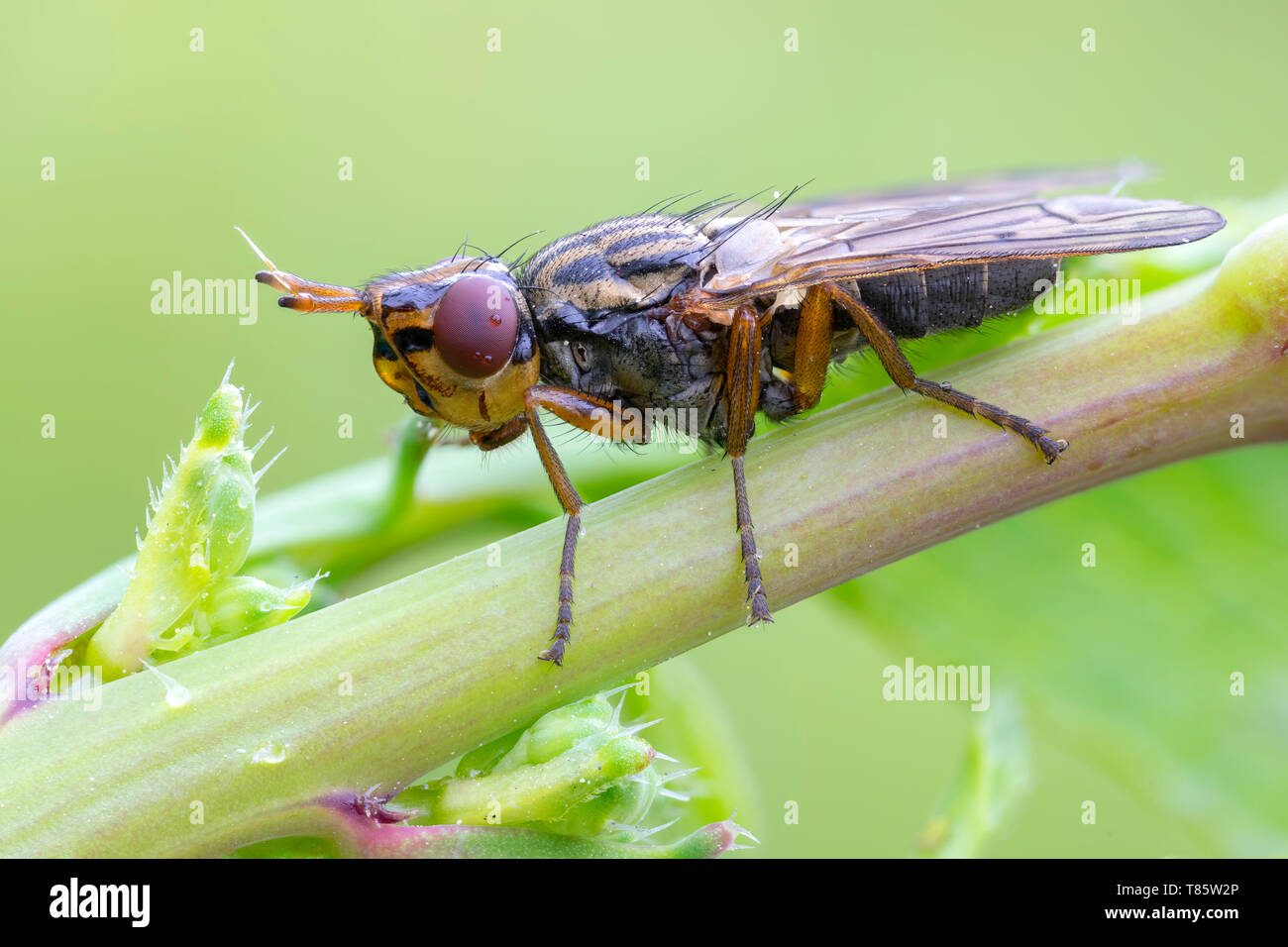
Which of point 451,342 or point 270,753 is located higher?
point 451,342

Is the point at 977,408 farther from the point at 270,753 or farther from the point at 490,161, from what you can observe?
the point at 490,161

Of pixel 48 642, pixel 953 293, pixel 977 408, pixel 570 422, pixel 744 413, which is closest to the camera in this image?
pixel 48 642

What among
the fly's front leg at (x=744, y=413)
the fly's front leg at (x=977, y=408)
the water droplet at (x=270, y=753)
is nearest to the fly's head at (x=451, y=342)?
the fly's front leg at (x=744, y=413)

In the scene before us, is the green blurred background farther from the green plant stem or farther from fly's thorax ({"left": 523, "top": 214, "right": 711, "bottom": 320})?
the green plant stem

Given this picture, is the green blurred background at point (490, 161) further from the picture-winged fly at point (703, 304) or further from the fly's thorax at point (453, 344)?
the fly's thorax at point (453, 344)

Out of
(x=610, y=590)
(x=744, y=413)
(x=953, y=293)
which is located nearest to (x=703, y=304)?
(x=744, y=413)

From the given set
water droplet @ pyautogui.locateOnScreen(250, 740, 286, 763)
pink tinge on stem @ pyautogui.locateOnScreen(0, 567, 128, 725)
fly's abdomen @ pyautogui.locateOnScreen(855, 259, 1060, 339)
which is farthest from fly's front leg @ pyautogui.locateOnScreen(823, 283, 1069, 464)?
pink tinge on stem @ pyautogui.locateOnScreen(0, 567, 128, 725)
